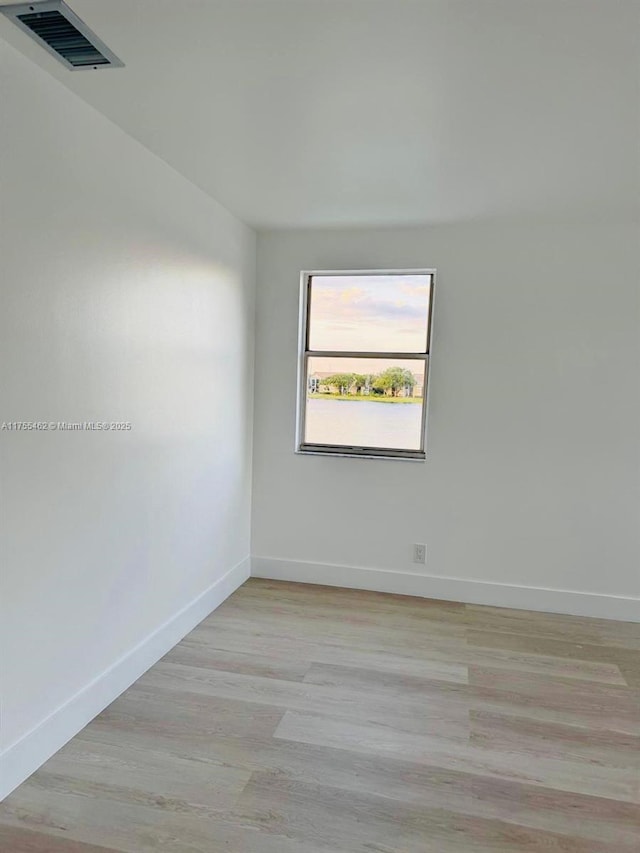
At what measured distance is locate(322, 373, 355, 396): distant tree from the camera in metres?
3.77

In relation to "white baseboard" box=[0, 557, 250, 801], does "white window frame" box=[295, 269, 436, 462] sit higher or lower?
higher

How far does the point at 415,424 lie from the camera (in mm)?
3682

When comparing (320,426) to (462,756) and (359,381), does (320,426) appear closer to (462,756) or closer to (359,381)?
(359,381)

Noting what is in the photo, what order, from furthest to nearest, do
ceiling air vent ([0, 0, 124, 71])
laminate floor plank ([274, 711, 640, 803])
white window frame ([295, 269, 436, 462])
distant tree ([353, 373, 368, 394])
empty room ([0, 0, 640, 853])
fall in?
distant tree ([353, 373, 368, 394])
white window frame ([295, 269, 436, 462])
laminate floor plank ([274, 711, 640, 803])
empty room ([0, 0, 640, 853])
ceiling air vent ([0, 0, 124, 71])

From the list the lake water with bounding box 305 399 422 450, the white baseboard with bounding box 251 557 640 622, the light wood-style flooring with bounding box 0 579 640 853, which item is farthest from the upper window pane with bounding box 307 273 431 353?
the light wood-style flooring with bounding box 0 579 640 853

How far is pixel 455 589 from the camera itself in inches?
143

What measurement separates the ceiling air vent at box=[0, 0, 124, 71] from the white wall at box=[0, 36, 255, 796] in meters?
0.16

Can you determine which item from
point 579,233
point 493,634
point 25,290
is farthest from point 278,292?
point 493,634

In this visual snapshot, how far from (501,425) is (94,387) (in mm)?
2380

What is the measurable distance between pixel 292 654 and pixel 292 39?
2.60 meters

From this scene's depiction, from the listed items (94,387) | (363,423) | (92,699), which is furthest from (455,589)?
(94,387)

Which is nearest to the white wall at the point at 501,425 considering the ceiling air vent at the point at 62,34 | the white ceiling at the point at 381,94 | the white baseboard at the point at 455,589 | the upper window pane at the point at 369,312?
the white baseboard at the point at 455,589

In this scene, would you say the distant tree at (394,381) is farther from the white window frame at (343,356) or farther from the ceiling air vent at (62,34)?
the ceiling air vent at (62,34)

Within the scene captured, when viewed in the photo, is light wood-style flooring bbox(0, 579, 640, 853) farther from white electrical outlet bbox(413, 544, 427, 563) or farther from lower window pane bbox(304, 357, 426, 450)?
lower window pane bbox(304, 357, 426, 450)
